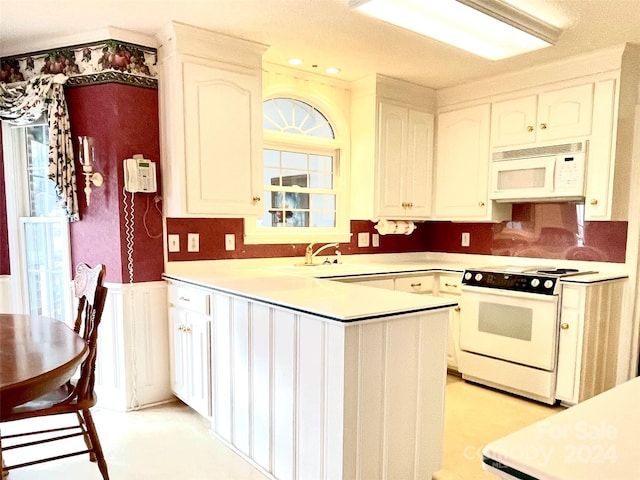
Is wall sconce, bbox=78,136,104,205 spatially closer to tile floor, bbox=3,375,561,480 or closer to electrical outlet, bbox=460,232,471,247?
tile floor, bbox=3,375,561,480

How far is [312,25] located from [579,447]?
2.55 meters

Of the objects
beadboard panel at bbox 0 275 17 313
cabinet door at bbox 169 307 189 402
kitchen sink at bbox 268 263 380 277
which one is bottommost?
cabinet door at bbox 169 307 189 402

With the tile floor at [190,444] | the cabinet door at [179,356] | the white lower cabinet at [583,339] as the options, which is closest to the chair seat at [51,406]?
the tile floor at [190,444]

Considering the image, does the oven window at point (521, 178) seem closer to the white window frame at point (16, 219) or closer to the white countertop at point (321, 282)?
the white countertop at point (321, 282)

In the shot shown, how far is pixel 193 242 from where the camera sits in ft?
10.2

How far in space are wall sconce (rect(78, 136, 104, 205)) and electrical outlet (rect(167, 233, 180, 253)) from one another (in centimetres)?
55

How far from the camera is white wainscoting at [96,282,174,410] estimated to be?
2.85 m

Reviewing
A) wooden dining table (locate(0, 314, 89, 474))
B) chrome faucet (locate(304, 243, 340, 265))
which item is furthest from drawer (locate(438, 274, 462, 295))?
wooden dining table (locate(0, 314, 89, 474))

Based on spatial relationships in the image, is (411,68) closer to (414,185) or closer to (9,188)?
(414,185)

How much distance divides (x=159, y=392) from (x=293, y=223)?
5.36 ft

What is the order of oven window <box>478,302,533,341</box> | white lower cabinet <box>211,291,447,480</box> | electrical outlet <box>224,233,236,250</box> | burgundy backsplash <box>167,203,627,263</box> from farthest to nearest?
electrical outlet <box>224,233,236,250</box> → burgundy backsplash <box>167,203,627,263</box> → oven window <box>478,302,533,341</box> → white lower cabinet <box>211,291,447,480</box>

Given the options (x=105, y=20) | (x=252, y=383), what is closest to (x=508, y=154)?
(x=252, y=383)

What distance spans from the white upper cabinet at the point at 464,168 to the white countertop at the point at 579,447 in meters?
2.91

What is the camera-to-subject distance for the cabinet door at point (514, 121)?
3.36 meters
